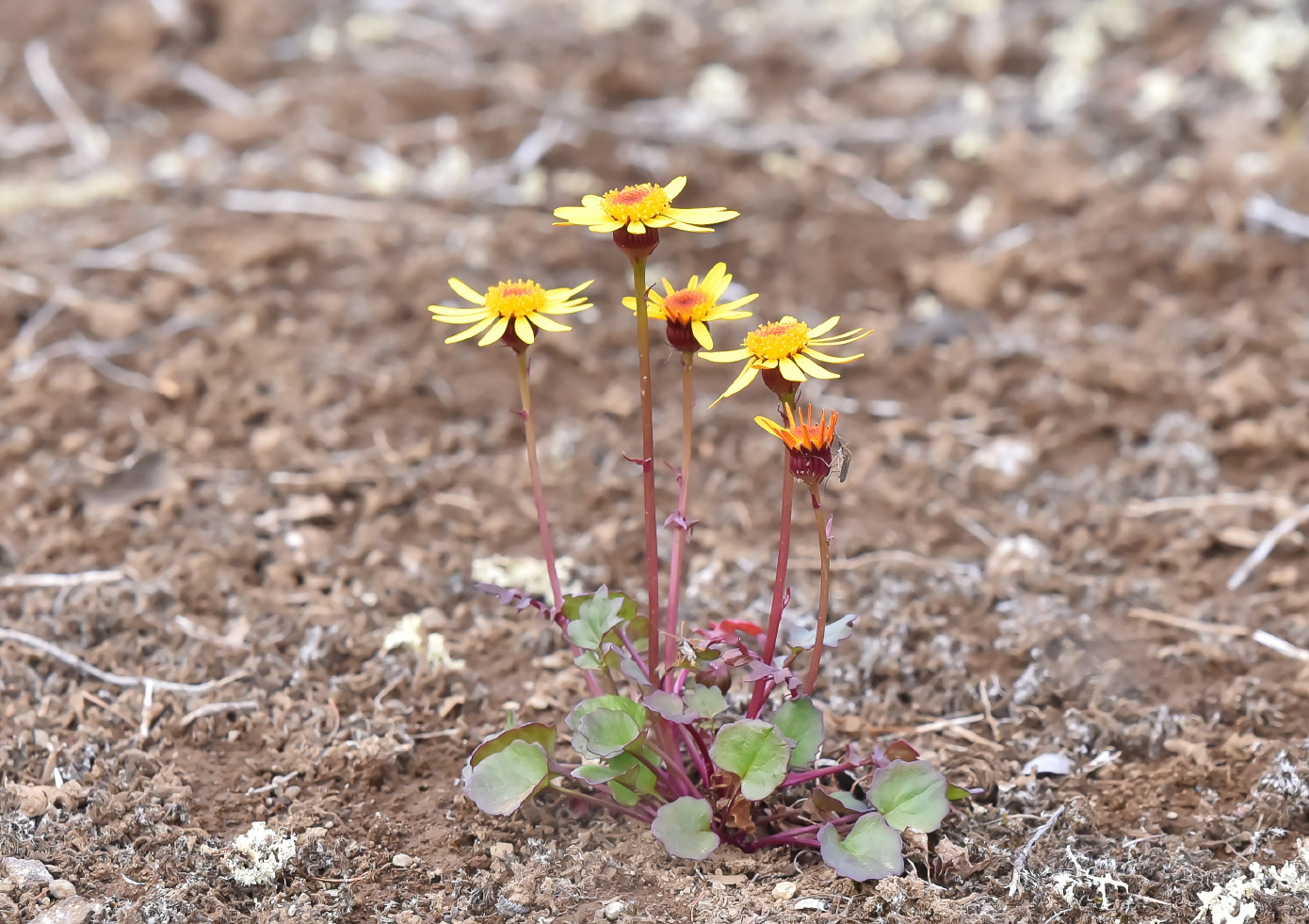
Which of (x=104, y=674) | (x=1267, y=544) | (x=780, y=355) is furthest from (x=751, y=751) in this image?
(x=1267, y=544)

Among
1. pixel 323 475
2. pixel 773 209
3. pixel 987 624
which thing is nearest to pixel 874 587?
pixel 987 624

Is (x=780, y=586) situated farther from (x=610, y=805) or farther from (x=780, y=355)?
(x=610, y=805)

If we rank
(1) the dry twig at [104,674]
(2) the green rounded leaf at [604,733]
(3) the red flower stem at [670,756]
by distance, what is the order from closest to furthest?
(2) the green rounded leaf at [604,733], (3) the red flower stem at [670,756], (1) the dry twig at [104,674]

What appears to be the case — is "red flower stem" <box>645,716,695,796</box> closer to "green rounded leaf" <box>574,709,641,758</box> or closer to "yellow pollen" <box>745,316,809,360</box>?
"green rounded leaf" <box>574,709,641,758</box>

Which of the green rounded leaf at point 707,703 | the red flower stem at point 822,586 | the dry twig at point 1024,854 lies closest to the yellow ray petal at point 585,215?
the red flower stem at point 822,586

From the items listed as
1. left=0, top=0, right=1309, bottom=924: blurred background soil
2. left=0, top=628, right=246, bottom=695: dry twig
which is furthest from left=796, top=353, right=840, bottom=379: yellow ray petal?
left=0, top=628, right=246, bottom=695: dry twig

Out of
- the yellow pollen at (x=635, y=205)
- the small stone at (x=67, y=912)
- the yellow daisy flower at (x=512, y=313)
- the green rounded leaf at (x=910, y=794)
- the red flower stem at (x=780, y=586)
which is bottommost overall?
the small stone at (x=67, y=912)

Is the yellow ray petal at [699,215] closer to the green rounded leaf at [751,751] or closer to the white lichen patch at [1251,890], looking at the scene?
the green rounded leaf at [751,751]
